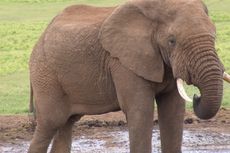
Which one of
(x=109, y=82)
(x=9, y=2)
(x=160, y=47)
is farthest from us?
(x=9, y=2)

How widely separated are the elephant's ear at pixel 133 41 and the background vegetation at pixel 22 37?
5279 millimetres

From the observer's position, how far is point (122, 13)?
9102mm

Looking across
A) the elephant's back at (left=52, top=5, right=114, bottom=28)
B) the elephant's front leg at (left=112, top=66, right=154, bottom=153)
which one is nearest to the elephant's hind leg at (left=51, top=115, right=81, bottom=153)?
the elephant's back at (left=52, top=5, right=114, bottom=28)

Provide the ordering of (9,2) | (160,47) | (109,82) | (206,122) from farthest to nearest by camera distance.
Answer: (9,2)
(206,122)
(109,82)
(160,47)

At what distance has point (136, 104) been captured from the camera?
8.91 meters

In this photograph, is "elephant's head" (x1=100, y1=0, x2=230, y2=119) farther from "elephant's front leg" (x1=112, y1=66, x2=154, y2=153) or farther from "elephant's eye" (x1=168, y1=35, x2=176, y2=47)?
"elephant's front leg" (x1=112, y1=66, x2=154, y2=153)

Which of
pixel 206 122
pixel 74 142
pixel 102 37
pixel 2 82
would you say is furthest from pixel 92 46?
pixel 2 82

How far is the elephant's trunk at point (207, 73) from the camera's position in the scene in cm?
801

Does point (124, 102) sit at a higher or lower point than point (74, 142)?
higher

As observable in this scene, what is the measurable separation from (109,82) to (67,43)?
707 millimetres

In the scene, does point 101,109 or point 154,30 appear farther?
point 101,109

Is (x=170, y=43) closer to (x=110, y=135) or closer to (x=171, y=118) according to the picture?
(x=171, y=118)

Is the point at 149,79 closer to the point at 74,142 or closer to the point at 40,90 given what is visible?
the point at 40,90

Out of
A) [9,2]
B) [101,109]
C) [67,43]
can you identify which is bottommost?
[9,2]
